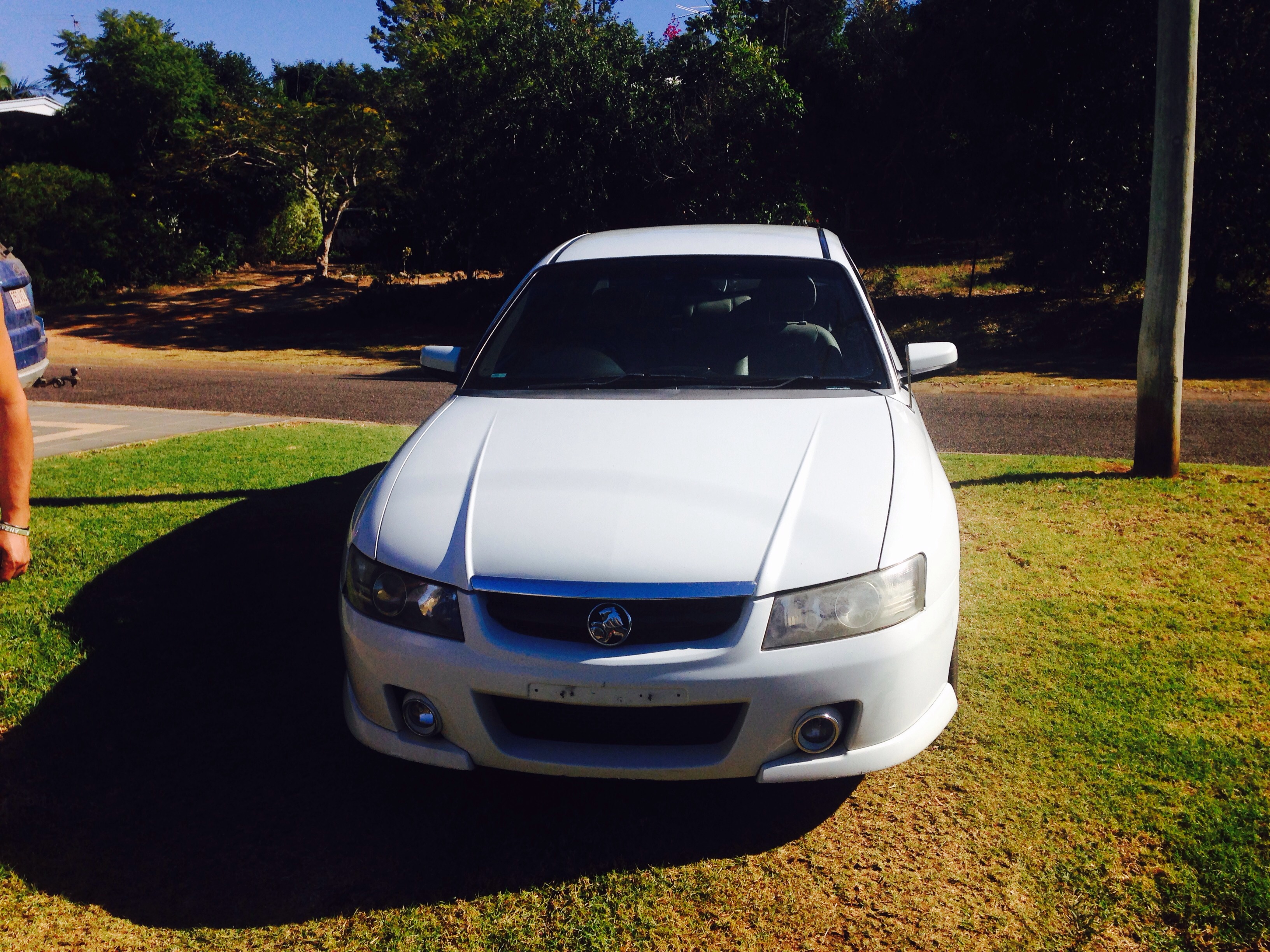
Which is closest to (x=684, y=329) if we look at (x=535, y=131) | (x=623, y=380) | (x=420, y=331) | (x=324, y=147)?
(x=623, y=380)

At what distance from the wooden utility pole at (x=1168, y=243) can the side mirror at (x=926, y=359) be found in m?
2.84

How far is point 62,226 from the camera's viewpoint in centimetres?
2530

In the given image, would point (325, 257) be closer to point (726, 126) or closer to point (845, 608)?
point (726, 126)

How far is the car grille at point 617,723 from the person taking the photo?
2441mm

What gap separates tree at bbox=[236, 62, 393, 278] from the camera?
25984mm

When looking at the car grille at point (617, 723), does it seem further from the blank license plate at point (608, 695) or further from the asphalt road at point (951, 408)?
the asphalt road at point (951, 408)

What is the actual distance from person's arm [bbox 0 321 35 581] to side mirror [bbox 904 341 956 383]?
3125mm

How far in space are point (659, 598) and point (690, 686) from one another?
23cm

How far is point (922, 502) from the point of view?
273 centimetres

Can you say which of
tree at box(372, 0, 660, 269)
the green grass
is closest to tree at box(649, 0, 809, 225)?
tree at box(372, 0, 660, 269)

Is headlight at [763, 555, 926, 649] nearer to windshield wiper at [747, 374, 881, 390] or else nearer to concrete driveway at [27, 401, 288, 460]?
windshield wiper at [747, 374, 881, 390]

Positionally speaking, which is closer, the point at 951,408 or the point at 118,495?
the point at 118,495

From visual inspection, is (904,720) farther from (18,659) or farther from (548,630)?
(18,659)

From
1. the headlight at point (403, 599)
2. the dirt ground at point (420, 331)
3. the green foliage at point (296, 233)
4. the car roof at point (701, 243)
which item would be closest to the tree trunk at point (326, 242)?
the dirt ground at point (420, 331)
